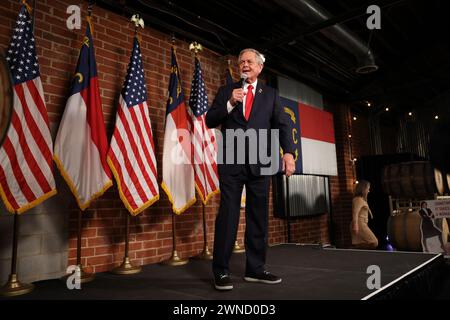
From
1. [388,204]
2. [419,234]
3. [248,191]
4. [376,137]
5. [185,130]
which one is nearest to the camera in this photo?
[248,191]

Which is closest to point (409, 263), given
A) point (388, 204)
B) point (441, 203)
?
point (441, 203)

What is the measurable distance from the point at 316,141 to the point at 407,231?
6.71ft

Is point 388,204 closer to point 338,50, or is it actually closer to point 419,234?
point 419,234

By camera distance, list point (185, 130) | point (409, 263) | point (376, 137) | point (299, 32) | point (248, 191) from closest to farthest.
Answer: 1. point (248, 191)
2. point (409, 263)
3. point (185, 130)
4. point (299, 32)
5. point (376, 137)

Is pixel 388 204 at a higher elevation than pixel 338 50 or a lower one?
lower

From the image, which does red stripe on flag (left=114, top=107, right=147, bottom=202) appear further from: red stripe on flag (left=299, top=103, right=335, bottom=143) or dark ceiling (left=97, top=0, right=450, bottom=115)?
red stripe on flag (left=299, top=103, right=335, bottom=143)

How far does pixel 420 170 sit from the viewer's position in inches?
239

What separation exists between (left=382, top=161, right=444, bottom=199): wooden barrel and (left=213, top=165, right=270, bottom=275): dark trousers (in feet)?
15.7

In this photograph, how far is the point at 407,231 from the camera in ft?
17.9

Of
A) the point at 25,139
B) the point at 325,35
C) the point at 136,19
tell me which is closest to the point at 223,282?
the point at 25,139

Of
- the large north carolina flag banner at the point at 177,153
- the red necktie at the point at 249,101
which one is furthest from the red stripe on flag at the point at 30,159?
the red necktie at the point at 249,101

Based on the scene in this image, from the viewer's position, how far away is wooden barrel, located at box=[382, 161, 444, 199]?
5953 mm

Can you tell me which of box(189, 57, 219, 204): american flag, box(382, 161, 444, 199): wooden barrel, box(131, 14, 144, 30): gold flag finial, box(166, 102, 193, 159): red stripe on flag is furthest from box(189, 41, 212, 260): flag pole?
box(382, 161, 444, 199): wooden barrel
